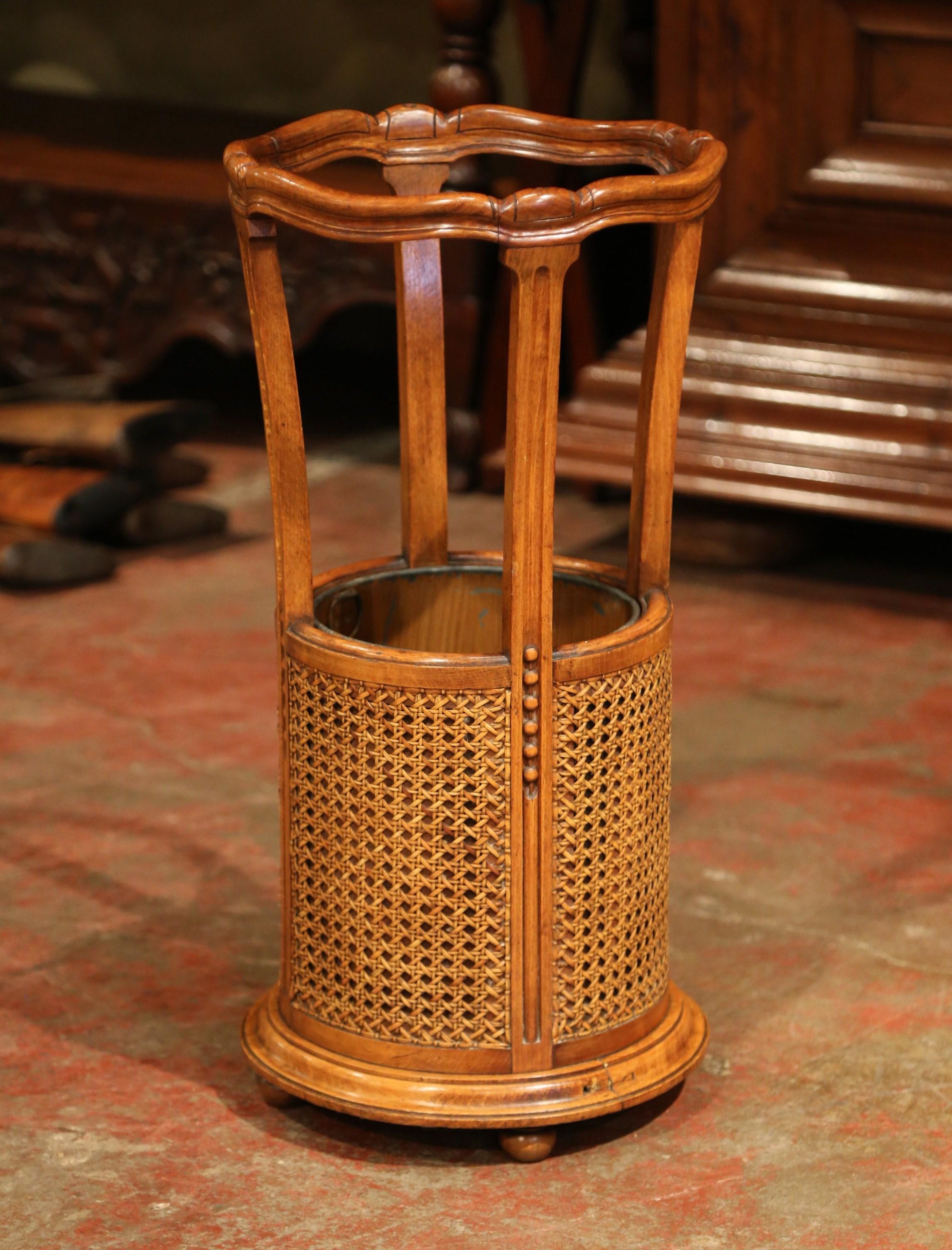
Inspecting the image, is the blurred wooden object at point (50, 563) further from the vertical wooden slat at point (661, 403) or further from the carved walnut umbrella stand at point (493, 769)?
the vertical wooden slat at point (661, 403)

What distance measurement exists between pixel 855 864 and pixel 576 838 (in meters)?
0.78

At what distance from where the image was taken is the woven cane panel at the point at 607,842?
162cm

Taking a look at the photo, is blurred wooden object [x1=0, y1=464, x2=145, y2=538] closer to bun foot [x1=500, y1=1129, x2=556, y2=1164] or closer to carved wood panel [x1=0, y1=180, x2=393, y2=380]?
carved wood panel [x1=0, y1=180, x2=393, y2=380]

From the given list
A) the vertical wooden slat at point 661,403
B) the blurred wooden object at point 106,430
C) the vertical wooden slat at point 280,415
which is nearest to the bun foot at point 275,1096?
the vertical wooden slat at point 280,415

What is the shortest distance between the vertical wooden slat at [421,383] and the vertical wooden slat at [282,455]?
0.17m

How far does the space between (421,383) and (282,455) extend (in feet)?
0.78

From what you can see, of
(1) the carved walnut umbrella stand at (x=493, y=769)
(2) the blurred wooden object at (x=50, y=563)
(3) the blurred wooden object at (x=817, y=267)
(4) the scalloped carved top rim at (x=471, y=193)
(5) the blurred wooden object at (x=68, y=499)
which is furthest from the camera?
(5) the blurred wooden object at (x=68, y=499)

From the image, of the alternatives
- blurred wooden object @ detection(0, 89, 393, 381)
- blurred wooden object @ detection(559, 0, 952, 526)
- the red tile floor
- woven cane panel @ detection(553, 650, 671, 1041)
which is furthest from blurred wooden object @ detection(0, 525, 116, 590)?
woven cane panel @ detection(553, 650, 671, 1041)

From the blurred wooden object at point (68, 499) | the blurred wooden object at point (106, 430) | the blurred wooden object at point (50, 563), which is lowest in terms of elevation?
the blurred wooden object at point (50, 563)

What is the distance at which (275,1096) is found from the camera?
1746 mm

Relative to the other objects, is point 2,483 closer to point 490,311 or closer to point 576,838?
point 490,311

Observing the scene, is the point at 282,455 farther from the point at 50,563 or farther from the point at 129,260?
the point at 129,260

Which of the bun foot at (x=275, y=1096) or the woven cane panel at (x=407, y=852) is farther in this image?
the bun foot at (x=275, y=1096)

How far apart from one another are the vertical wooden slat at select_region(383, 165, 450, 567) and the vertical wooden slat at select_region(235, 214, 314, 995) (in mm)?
166
